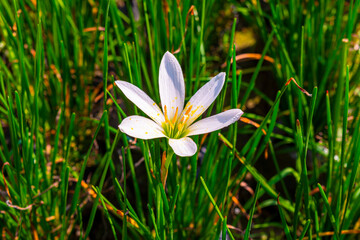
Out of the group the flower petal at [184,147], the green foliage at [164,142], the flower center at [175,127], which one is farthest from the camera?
the green foliage at [164,142]

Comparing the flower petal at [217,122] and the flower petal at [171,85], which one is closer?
the flower petal at [217,122]

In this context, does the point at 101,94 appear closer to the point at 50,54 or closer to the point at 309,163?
the point at 50,54

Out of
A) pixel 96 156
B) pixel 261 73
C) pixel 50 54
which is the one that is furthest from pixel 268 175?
pixel 50 54

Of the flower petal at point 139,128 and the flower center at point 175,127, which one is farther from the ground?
the flower petal at point 139,128

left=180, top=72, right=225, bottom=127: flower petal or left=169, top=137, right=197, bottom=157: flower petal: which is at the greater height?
left=180, top=72, right=225, bottom=127: flower petal

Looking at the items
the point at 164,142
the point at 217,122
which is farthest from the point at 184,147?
the point at 164,142

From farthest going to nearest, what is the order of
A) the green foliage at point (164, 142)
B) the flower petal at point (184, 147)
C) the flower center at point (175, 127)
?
the green foliage at point (164, 142)
the flower center at point (175, 127)
the flower petal at point (184, 147)
